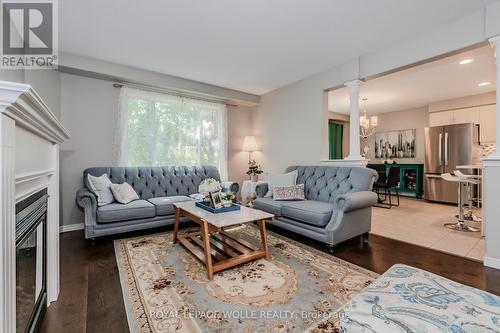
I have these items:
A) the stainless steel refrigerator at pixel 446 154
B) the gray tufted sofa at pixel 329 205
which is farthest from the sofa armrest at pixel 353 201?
the stainless steel refrigerator at pixel 446 154

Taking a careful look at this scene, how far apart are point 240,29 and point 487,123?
18.8ft

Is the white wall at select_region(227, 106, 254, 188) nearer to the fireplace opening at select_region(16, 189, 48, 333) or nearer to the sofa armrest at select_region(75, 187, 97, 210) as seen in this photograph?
the sofa armrest at select_region(75, 187, 97, 210)

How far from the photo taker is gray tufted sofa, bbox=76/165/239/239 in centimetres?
272

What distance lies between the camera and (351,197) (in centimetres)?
254

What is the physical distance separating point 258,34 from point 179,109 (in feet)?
7.25

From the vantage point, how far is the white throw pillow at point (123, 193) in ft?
10.1

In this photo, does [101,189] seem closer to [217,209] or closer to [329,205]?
[217,209]

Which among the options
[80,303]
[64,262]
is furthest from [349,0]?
[64,262]

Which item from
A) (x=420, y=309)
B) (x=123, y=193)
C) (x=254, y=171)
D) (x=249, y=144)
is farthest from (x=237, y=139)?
(x=420, y=309)

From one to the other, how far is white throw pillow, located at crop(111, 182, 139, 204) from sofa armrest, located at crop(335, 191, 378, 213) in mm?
2656

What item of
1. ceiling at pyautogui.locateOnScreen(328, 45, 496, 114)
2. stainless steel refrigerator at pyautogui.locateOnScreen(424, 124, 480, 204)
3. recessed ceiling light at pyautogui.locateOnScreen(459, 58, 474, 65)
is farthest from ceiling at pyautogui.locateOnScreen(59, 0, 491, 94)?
stainless steel refrigerator at pyautogui.locateOnScreen(424, 124, 480, 204)

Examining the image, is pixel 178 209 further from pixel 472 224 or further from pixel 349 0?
pixel 472 224

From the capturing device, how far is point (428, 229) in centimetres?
340

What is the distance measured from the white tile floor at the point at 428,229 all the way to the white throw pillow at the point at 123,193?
135 inches
